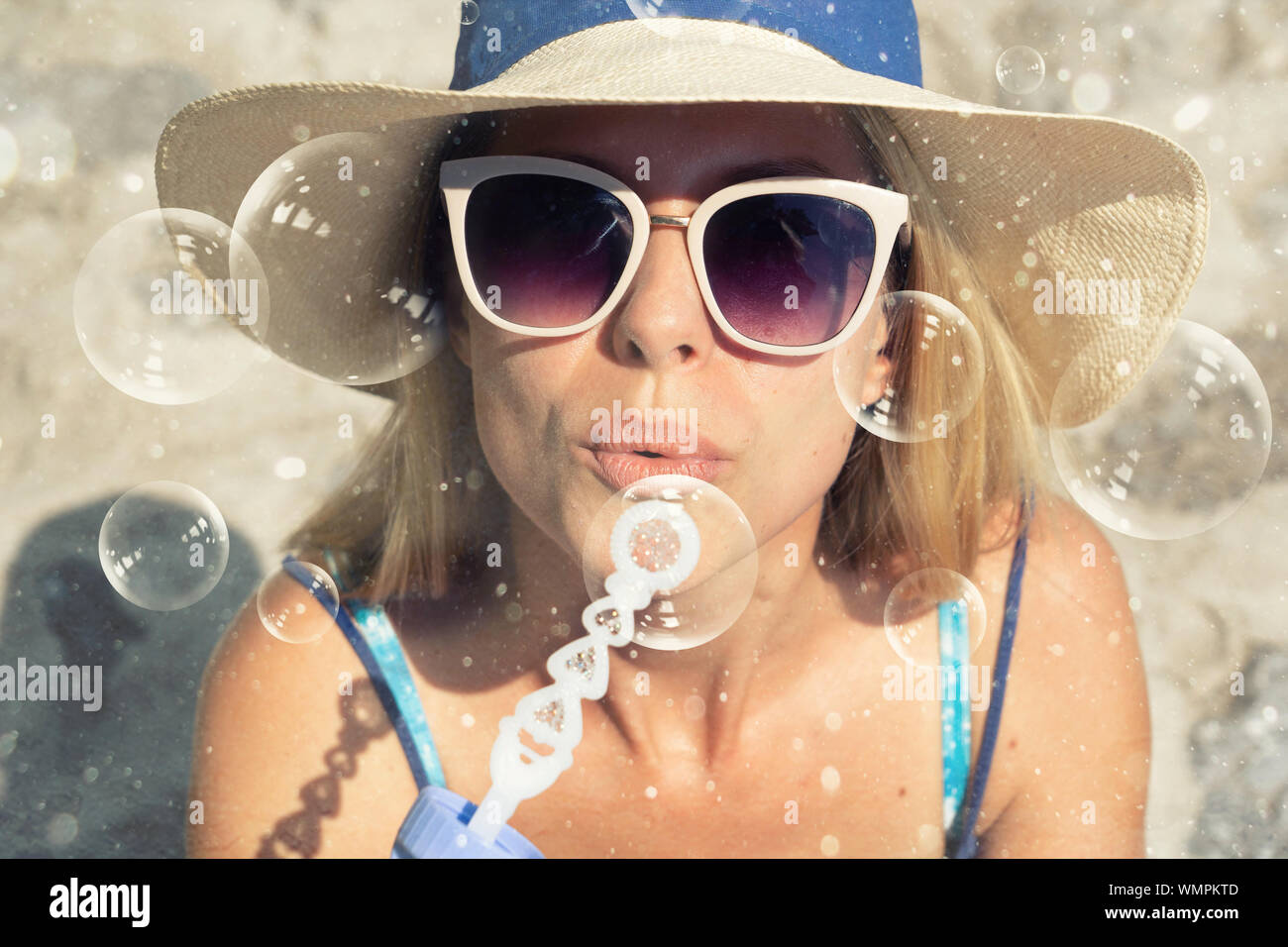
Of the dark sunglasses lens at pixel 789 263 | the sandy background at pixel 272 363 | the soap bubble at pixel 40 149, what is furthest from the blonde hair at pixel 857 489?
the soap bubble at pixel 40 149

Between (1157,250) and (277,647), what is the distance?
143cm

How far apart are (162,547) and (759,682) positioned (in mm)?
1038

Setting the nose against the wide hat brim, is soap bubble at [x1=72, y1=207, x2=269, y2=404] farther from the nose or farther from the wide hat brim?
the nose

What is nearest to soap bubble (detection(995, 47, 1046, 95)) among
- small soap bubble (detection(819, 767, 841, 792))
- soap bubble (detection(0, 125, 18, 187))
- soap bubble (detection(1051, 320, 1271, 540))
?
soap bubble (detection(1051, 320, 1271, 540))

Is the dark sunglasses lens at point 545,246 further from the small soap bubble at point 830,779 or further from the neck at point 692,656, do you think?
the small soap bubble at point 830,779

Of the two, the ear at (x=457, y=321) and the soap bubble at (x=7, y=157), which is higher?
the ear at (x=457, y=321)

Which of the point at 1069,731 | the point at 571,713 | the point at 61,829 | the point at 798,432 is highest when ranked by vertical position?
the point at 798,432

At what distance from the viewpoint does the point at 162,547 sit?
169cm

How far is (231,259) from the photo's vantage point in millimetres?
1409

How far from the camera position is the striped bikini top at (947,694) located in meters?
1.52

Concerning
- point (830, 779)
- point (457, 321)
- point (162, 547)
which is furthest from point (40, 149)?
point (830, 779)

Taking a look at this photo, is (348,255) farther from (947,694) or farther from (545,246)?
(947,694)

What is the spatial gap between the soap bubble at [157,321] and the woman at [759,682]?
28 centimetres
